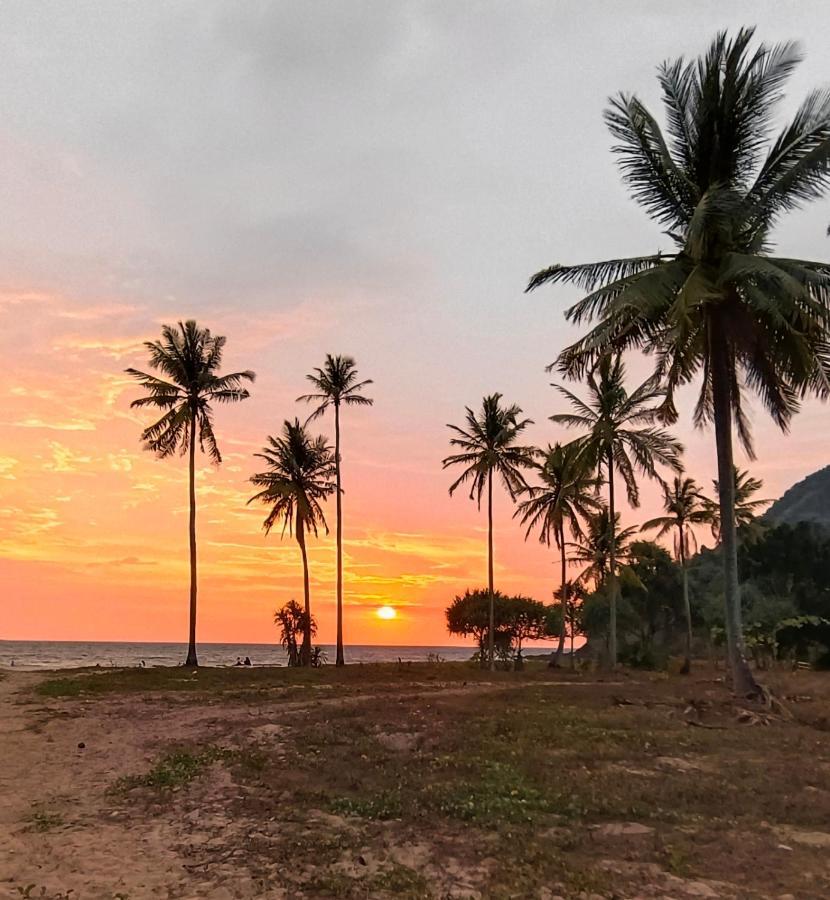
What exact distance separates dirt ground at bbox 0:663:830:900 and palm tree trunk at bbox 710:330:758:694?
3.24 feet

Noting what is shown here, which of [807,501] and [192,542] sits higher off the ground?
[807,501]

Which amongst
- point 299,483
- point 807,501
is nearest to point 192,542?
point 299,483

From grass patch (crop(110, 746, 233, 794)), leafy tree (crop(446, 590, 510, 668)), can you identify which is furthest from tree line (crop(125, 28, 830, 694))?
leafy tree (crop(446, 590, 510, 668))

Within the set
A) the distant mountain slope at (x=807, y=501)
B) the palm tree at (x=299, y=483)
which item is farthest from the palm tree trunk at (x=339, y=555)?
the distant mountain slope at (x=807, y=501)

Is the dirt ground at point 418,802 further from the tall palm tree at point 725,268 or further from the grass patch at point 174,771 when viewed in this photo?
the tall palm tree at point 725,268

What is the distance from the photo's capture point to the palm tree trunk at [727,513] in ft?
58.9

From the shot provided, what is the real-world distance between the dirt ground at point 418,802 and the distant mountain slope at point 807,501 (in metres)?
126

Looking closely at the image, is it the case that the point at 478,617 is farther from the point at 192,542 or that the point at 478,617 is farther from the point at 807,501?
the point at 807,501

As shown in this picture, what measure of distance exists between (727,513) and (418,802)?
471 inches

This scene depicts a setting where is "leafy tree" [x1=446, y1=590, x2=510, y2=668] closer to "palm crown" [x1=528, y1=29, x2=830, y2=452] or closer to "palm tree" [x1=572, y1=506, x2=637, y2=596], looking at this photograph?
"palm tree" [x1=572, y1=506, x2=637, y2=596]

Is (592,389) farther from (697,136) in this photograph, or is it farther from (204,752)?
(204,752)

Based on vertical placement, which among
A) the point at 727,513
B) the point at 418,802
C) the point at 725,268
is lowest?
the point at 418,802

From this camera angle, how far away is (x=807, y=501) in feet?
441

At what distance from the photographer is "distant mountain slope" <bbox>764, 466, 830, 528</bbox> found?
128875mm
